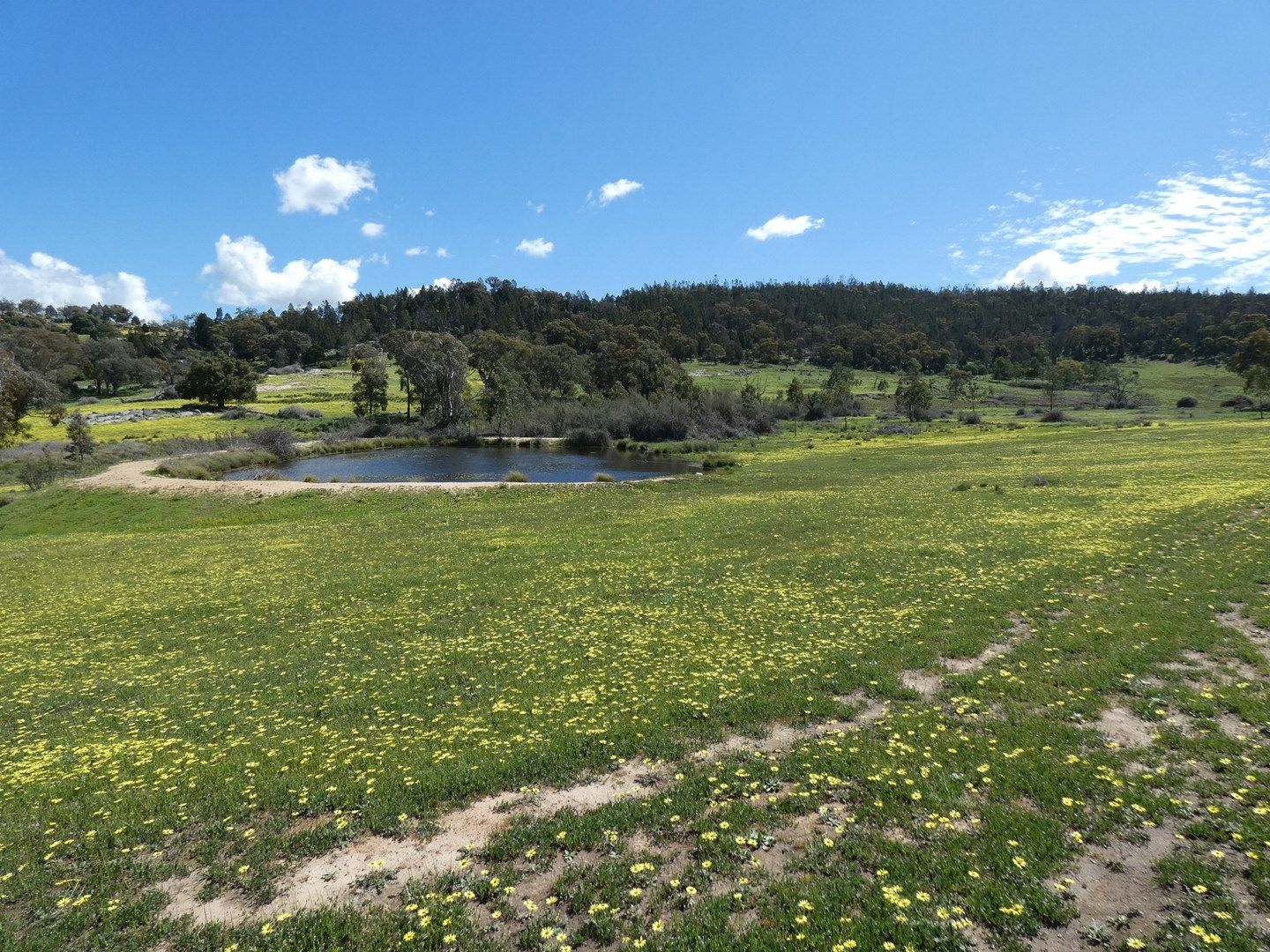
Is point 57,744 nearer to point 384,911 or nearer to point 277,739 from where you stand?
point 277,739

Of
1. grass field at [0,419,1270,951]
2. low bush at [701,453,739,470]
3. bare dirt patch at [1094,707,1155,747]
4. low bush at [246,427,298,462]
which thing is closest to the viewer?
grass field at [0,419,1270,951]

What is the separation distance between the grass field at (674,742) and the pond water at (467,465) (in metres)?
42.8

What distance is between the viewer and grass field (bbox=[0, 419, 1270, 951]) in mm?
7449

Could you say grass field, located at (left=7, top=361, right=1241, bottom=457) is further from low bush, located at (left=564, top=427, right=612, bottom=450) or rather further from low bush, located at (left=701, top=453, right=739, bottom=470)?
low bush, located at (left=701, top=453, right=739, bottom=470)

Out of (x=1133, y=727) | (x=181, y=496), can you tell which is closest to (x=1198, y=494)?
(x=1133, y=727)

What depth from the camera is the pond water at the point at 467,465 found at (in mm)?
69500

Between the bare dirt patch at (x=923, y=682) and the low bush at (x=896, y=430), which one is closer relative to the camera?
the bare dirt patch at (x=923, y=682)

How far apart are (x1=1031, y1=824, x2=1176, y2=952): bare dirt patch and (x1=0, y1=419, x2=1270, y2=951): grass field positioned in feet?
0.13

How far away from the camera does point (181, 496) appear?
157 ft

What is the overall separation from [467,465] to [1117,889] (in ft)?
257

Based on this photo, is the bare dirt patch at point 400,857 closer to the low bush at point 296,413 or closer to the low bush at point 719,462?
the low bush at point 719,462

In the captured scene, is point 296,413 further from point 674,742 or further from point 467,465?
point 674,742

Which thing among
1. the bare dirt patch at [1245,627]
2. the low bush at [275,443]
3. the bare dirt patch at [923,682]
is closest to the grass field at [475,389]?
the low bush at [275,443]

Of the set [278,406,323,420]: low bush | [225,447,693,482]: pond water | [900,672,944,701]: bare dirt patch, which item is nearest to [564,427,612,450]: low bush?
[225,447,693,482]: pond water
